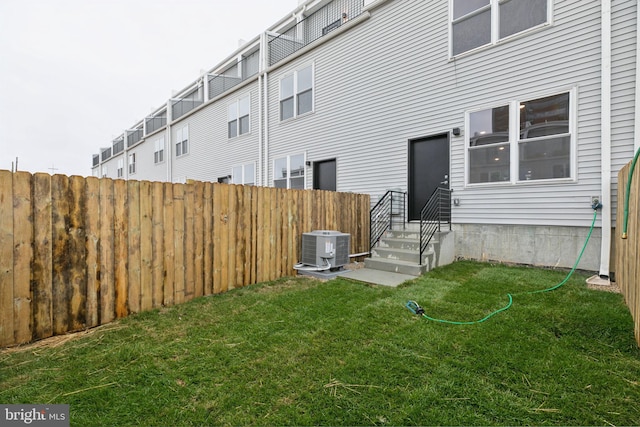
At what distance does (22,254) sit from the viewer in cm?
269

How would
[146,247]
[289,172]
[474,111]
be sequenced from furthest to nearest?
[289,172] < [474,111] < [146,247]

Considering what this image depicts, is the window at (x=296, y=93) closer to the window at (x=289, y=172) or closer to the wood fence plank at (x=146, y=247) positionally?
the window at (x=289, y=172)

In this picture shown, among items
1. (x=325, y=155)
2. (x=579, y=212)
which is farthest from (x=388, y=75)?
(x=579, y=212)

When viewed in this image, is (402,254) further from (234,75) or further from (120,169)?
(120,169)

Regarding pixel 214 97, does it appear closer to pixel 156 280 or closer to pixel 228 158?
pixel 228 158

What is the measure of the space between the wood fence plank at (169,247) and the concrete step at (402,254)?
3665 mm

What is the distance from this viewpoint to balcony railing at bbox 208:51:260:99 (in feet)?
41.6

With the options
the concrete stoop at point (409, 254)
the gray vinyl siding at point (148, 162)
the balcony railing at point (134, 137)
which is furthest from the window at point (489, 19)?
the balcony railing at point (134, 137)

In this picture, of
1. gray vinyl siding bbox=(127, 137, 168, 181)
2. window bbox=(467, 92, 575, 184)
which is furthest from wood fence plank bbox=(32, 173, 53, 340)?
gray vinyl siding bbox=(127, 137, 168, 181)

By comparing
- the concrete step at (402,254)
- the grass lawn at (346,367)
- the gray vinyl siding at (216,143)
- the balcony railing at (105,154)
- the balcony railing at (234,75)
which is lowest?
the grass lawn at (346,367)

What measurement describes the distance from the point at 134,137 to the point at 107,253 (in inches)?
892

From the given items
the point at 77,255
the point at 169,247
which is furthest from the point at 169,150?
the point at 77,255

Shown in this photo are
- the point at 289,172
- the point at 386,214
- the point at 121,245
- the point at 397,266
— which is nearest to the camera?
the point at 121,245

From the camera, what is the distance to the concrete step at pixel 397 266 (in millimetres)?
5066
